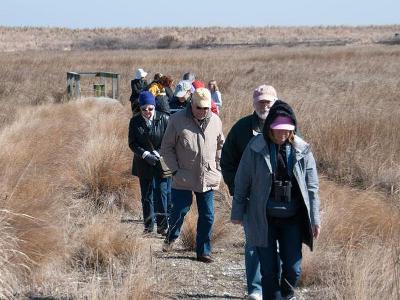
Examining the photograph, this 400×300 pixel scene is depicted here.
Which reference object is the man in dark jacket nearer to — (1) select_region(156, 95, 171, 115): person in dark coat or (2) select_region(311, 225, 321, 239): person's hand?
(2) select_region(311, 225, 321, 239): person's hand

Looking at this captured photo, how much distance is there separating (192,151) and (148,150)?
1.14 m

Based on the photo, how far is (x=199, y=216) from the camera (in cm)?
673

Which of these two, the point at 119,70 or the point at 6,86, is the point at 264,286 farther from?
the point at 119,70

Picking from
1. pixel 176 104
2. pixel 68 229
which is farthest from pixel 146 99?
pixel 176 104

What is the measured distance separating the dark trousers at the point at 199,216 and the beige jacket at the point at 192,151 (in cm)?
10

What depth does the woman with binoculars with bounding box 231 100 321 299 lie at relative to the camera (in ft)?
15.7

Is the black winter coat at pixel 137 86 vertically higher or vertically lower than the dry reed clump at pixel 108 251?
higher

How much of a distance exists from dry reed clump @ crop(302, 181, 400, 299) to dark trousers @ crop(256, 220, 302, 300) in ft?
1.15

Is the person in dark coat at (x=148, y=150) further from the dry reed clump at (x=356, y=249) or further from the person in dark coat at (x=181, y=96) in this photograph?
the dry reed clump at (x=356, y=249)

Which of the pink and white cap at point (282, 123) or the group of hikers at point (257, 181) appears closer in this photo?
the pink and white cap at point (282, 123)

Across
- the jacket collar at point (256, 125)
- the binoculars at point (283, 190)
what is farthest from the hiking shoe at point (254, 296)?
the jacket collar at point (256, 125)

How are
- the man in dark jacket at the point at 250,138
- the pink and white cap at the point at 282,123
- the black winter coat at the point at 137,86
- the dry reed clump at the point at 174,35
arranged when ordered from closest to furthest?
the pink and white cap at the point at 282,123
the man in dark jacket at the point at 250,138
the black winter coat at the point at 137,86
the dry reed clump at the point at 174,35

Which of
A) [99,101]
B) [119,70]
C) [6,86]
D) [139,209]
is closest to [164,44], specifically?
[119,70]

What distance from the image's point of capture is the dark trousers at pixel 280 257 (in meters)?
4.93
